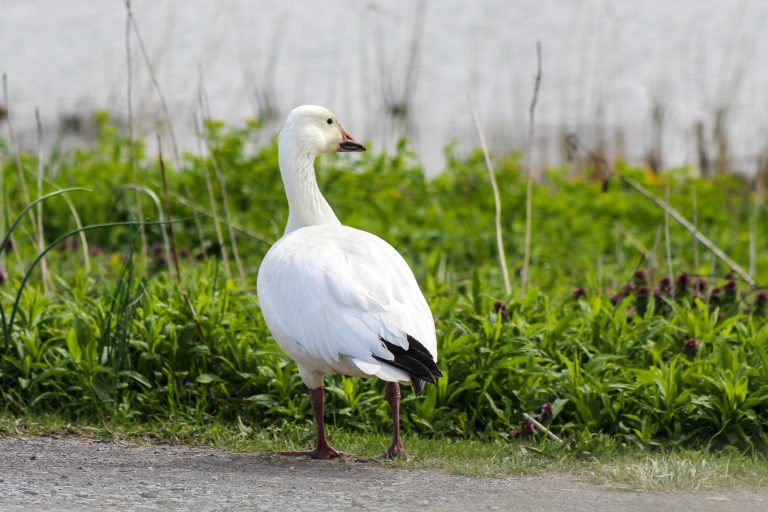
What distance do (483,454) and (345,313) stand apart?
946 millimetres

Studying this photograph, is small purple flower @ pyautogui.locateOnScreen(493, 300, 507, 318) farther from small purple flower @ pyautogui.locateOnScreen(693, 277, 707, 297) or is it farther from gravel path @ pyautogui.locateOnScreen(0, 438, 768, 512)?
gravel path @ pyautogui.locateOnScreen(0, 438, 768, 512)

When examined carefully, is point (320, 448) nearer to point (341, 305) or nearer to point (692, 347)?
point (341, 305)

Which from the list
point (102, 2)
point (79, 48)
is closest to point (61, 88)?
point (79, 48)

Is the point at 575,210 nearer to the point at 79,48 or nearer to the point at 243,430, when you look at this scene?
the point at 243,430

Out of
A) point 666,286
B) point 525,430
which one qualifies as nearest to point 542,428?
point 525,430

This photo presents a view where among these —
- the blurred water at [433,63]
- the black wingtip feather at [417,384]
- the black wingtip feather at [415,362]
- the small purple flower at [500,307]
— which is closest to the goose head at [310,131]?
the small purple flower at [500,307]

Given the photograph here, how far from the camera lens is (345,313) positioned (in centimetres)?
458

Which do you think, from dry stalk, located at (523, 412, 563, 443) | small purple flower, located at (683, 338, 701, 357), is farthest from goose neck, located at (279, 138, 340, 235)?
small purple flower, located at (683, 338, 701, 357)

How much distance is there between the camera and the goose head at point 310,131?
5648 mm

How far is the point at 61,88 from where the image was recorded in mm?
15914

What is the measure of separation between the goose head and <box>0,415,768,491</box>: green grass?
1390mm

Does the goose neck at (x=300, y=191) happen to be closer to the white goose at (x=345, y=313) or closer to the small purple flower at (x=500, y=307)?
the white goose at (x=345, y=313)

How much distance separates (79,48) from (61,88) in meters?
2.02

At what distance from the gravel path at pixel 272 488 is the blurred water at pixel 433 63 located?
695cm
